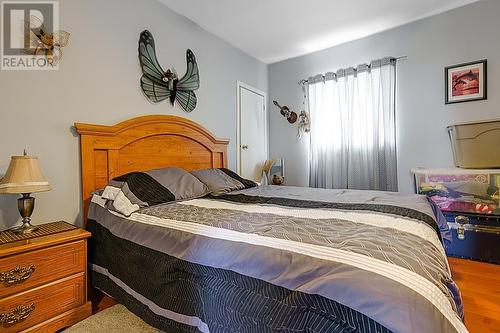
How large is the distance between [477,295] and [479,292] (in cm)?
6

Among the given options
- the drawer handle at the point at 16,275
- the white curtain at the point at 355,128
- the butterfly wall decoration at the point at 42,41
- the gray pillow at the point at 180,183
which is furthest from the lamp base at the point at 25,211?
the white curtain at the point at 355,128

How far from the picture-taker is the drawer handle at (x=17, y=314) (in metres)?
1.17

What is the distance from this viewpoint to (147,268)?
1.29 m

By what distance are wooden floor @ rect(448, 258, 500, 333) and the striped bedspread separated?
74 centimetres

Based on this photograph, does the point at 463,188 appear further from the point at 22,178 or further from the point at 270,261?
the point at 22,178

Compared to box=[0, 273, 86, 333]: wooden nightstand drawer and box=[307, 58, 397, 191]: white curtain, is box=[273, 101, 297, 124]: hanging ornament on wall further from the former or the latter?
box=[0, 273, 86, 333]: wooden nightstand drawer

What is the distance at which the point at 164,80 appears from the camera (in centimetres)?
240

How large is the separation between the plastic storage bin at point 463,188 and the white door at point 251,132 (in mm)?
1990

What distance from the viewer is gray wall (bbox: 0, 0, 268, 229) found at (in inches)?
62.4

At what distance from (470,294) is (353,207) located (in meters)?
1.18

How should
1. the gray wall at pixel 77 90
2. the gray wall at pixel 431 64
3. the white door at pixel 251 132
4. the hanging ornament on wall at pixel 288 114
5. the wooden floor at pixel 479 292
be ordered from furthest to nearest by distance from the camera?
the hanging ornament on wall at pixel 288 114
the white door at pixel 251 132
the gray wall at pixel 431 64
the gray wall at pixel 77 90
the wooden floor at pixel 479 292

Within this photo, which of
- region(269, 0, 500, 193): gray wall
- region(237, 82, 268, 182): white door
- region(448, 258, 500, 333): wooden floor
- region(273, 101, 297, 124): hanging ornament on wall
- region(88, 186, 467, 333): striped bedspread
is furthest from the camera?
region(273, 101, 297, 124): hanging ornament on wall

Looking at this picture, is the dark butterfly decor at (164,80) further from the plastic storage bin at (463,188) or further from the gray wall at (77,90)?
the plastic storage bin at (463,188)

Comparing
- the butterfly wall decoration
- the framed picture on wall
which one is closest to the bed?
the butterfly wall decoration
